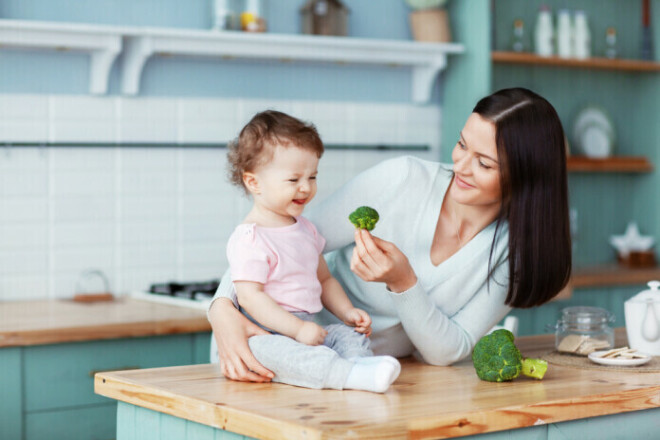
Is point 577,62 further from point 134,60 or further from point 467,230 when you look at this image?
point 467,230

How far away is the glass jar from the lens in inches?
89.3

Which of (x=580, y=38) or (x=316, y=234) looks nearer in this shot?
(x=316, y=234)

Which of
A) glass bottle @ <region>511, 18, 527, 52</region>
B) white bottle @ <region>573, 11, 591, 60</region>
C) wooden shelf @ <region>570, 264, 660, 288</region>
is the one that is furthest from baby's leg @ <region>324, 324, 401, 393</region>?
white bottle @ <region>573, 11, 591, 60</region>

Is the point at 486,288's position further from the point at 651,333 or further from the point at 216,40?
the point at 216,40

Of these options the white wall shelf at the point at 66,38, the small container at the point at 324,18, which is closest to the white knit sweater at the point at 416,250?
the white wall shelf at the point at 66,38

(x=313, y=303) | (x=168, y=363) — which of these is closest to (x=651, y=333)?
(x=313, y=303)

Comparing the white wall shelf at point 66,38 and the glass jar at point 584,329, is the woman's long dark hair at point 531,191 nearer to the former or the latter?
the glass jar at point 584,329

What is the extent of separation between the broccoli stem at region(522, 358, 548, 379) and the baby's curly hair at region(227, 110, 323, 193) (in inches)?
23.5

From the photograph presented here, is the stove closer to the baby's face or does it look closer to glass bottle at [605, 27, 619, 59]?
the baby's face

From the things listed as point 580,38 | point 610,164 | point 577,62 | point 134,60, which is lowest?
point 610,164

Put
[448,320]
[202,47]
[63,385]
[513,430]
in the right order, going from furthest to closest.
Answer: [202,47] < [63,385] < [448,320] < [513,430]

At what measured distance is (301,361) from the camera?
1761mm

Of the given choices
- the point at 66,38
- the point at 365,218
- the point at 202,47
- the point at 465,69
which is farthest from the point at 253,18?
the point at 365,218

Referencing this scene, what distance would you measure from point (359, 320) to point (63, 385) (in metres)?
1.33
